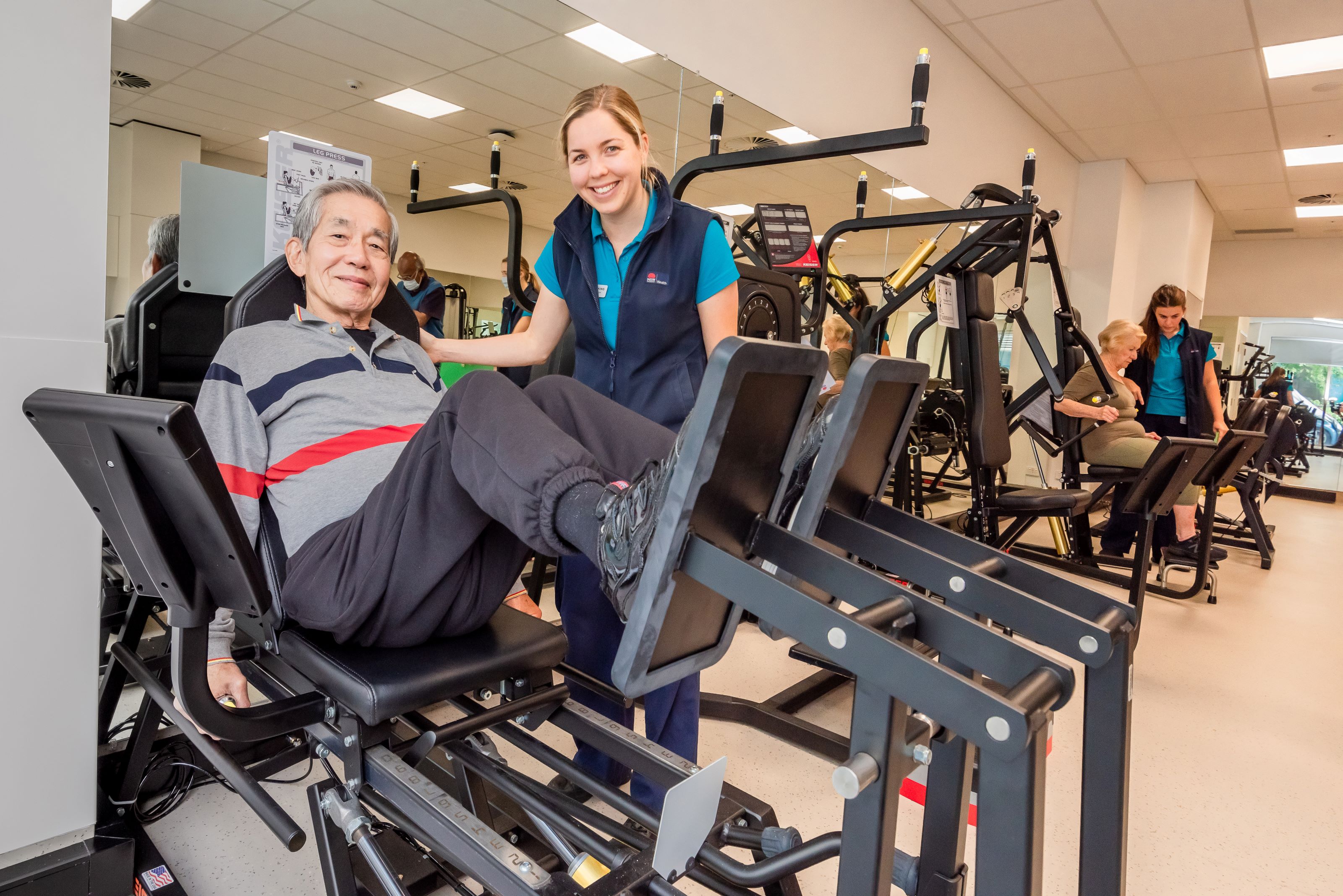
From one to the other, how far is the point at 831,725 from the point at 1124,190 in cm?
677

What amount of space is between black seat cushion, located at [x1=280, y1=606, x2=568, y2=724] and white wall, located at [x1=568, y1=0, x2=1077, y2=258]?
7.65 feet

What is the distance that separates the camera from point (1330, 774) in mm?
2141

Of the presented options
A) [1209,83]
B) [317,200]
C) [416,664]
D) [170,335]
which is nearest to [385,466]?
[416,664]

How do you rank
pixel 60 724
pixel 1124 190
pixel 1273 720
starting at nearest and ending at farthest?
pixel 60 724 → pixel 1273 720 → pixel 1124 190

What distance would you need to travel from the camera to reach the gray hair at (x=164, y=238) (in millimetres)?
1809

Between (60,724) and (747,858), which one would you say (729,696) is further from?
(60,724)

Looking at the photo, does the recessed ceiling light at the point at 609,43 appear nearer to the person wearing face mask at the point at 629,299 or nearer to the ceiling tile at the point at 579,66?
the ceiling tile at the point at 579,66

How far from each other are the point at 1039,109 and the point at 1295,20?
178 cm

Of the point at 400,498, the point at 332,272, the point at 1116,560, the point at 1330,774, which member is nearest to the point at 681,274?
the point at 332,272

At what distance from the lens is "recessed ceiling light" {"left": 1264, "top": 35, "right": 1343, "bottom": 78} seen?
4617 millimetres

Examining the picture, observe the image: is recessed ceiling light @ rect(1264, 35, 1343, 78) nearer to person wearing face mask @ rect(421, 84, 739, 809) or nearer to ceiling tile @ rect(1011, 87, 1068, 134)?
ceiling tile @ rect(1011, 87, 1068, 134)

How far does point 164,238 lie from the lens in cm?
182

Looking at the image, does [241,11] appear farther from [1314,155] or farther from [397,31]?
[1314,155]

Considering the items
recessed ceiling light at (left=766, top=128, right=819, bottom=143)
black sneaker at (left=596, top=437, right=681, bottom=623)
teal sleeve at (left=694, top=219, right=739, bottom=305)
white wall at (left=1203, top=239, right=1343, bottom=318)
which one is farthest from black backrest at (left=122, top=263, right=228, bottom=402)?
white wall at (left=1203, top=239, right=1343, bottom=318)
